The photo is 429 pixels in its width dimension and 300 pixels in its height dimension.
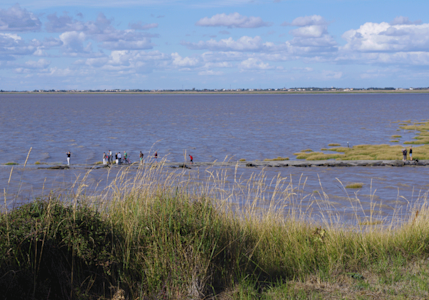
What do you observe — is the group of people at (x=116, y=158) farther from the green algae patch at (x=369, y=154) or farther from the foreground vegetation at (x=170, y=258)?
the foreground vegetation at (x=170, y=258)

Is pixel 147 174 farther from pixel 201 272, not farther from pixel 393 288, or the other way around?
pixel 393 288

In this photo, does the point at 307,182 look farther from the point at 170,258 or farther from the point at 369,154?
the point at 170,258

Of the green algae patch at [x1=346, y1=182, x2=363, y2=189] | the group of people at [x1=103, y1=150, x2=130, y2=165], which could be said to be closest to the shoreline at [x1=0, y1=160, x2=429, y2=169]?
the group of people at [x1=103, y1=150, x2=130, y2=165]

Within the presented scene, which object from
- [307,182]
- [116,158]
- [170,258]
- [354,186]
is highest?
[170,258]

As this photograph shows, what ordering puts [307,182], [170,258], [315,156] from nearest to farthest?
[170,258] → [307,182] → [315,156]

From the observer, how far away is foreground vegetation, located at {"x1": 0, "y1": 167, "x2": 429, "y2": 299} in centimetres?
665

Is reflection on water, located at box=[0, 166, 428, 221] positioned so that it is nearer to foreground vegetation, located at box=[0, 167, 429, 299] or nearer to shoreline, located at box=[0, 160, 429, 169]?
shoreline, located at box=[0, 160, 429, 169]

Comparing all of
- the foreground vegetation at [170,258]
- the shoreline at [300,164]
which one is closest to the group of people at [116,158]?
the shoreline at [300,164]

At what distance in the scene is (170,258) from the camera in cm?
698

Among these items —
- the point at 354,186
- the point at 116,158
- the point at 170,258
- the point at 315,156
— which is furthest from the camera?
the point at 315,156

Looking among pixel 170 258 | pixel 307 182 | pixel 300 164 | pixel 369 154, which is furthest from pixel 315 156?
pixel 170 258

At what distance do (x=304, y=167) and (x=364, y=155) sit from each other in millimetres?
12312

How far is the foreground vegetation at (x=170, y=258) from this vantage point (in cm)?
665

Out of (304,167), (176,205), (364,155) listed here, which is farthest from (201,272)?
(364,155)
